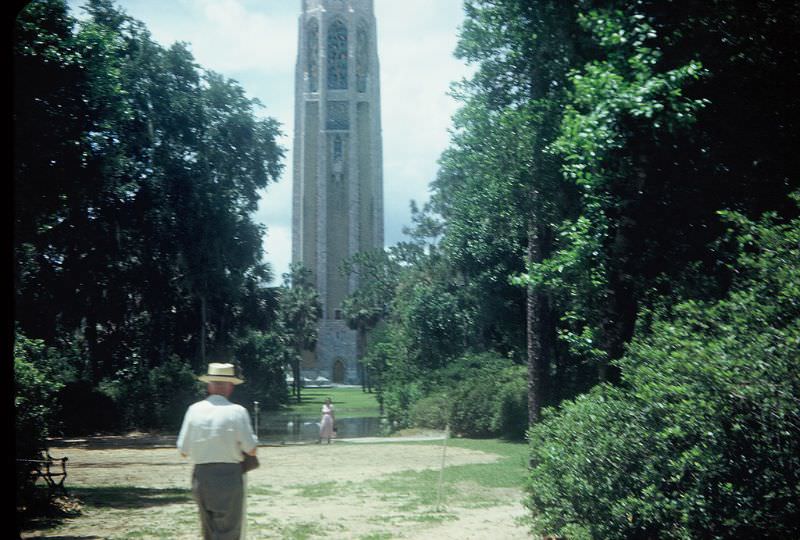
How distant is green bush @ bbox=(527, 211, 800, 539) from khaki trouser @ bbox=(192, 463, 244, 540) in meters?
3.41

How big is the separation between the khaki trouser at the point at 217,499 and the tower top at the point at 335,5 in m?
110

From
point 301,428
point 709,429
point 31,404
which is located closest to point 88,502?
point 31,404

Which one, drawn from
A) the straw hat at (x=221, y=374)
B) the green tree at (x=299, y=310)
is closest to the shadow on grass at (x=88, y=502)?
the straw hat at (x=221, y=374)

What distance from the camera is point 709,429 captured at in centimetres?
740

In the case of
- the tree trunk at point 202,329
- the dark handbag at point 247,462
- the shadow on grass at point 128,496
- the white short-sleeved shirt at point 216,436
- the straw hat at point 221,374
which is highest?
the tree trunk at point 202,329

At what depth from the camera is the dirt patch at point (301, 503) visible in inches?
448

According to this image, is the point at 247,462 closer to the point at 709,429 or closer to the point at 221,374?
the point at 221,374

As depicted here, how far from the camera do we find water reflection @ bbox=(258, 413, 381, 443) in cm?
3688

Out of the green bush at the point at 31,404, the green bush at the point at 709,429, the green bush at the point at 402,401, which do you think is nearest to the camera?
the green bush at the point at 709,429

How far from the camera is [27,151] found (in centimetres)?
2106

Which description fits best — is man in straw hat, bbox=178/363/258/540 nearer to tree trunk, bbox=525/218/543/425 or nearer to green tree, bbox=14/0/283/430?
tree trunk, bbox=525/218/543/425

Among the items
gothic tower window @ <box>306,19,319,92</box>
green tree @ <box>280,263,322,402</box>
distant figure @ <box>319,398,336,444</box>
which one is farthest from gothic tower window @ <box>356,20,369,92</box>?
distant figure @ <box>319,398,336,444</box>

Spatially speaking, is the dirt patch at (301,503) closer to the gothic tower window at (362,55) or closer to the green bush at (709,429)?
the green bush at (709,429)

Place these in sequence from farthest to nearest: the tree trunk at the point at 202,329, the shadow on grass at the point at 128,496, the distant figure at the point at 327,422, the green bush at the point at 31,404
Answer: the tree trunk at the point at 202,329
the distant figure at the point at 327,422
the shadow on grass at the point at 128,496
the green bush at the point at 31,404
